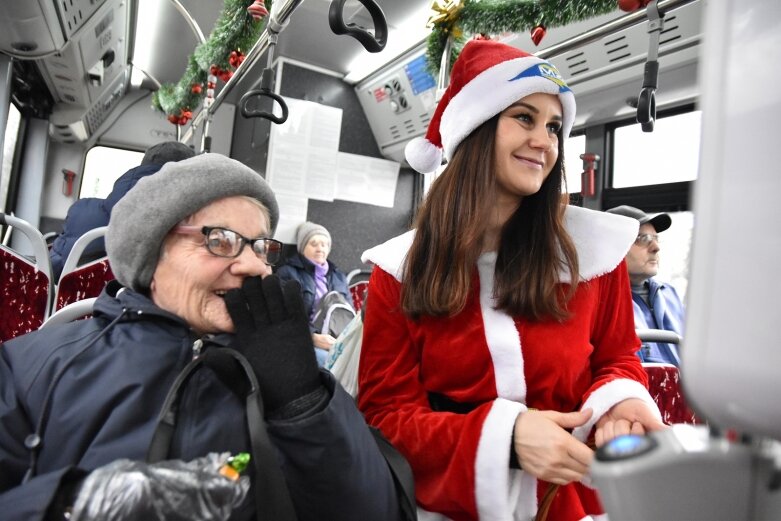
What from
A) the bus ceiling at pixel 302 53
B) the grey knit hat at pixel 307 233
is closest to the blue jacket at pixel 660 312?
the bus ceiling at pixel 302 53

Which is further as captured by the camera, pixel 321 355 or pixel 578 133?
pixel 578 133

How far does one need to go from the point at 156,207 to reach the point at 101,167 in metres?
7.07

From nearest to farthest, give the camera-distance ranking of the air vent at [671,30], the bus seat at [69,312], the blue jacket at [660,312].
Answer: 1. the bus seat at [69,312]
2. the air vent at [671,30]
3. the blue jacket at [660,312]

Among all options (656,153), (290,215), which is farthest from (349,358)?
(290,215)

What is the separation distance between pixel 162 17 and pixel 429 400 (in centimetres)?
449

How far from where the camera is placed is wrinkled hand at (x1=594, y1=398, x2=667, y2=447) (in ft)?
3.28

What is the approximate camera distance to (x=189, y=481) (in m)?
0.70

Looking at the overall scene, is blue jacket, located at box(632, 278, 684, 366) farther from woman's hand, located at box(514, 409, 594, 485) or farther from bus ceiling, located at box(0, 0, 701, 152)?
woman's hand, located at box(514, 409, 594, 485)

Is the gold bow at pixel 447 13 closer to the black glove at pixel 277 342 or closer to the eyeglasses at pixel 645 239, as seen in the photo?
the black glove at pixel 277 342

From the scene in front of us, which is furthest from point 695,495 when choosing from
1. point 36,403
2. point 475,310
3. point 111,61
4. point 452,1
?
point 111,61

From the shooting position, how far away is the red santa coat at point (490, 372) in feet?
3.52

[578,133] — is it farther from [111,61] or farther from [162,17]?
[111,61]

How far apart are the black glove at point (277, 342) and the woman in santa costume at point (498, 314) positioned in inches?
12.2

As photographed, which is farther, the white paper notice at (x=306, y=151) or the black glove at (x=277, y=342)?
the white paper notice at (x=306, y=151)
